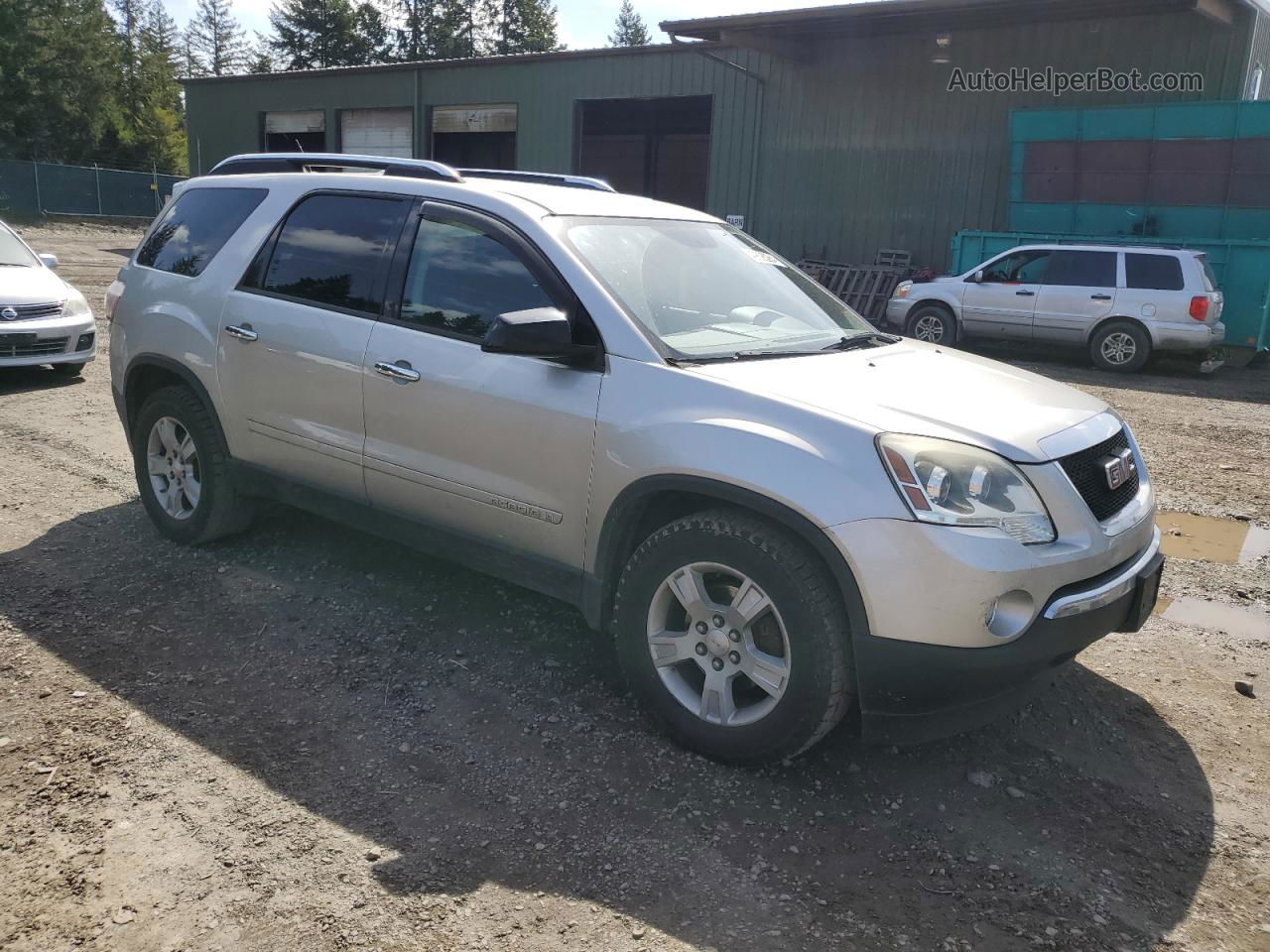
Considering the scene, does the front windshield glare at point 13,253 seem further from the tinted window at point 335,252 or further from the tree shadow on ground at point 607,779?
the tinted window at point 335,252

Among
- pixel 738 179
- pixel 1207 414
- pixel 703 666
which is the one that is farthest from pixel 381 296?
pixel 738 179

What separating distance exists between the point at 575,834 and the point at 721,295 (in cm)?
213

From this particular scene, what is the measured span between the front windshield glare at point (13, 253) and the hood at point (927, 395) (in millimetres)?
9080

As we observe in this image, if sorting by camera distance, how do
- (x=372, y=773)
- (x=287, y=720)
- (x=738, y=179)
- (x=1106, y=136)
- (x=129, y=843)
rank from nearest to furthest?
1. (x=129, y=843)
2. (x=372, y=773)
3. (x=287, y=720)
4. (x=1106, y=136)
5. (x=738, y=179)

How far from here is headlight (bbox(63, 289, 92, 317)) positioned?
9547 mm

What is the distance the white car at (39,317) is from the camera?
29.7ft

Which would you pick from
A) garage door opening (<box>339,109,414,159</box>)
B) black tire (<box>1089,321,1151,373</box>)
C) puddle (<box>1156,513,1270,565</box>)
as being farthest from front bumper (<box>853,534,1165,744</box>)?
garage door opening (<box>339,109,414,159</box>)

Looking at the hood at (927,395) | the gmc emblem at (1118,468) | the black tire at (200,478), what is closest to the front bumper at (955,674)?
the gmc emblem at (1118,468)

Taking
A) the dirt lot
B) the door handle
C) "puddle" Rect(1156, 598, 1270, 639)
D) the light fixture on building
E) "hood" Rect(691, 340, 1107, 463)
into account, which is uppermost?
the light fixture on building

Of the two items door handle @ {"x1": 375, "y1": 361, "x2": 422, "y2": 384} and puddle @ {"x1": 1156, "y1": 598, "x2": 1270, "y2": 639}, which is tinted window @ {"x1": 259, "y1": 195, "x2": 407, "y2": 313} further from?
puddle @ {"x1": 1156, "y1": 598, "x2": 1270, "y2": 639}

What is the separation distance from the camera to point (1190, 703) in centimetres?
394

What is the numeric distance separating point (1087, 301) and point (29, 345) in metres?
12.8

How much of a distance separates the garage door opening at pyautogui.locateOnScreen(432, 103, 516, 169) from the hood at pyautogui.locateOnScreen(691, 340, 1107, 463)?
19.2 m

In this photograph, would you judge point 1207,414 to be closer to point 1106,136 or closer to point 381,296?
point 1106,136
